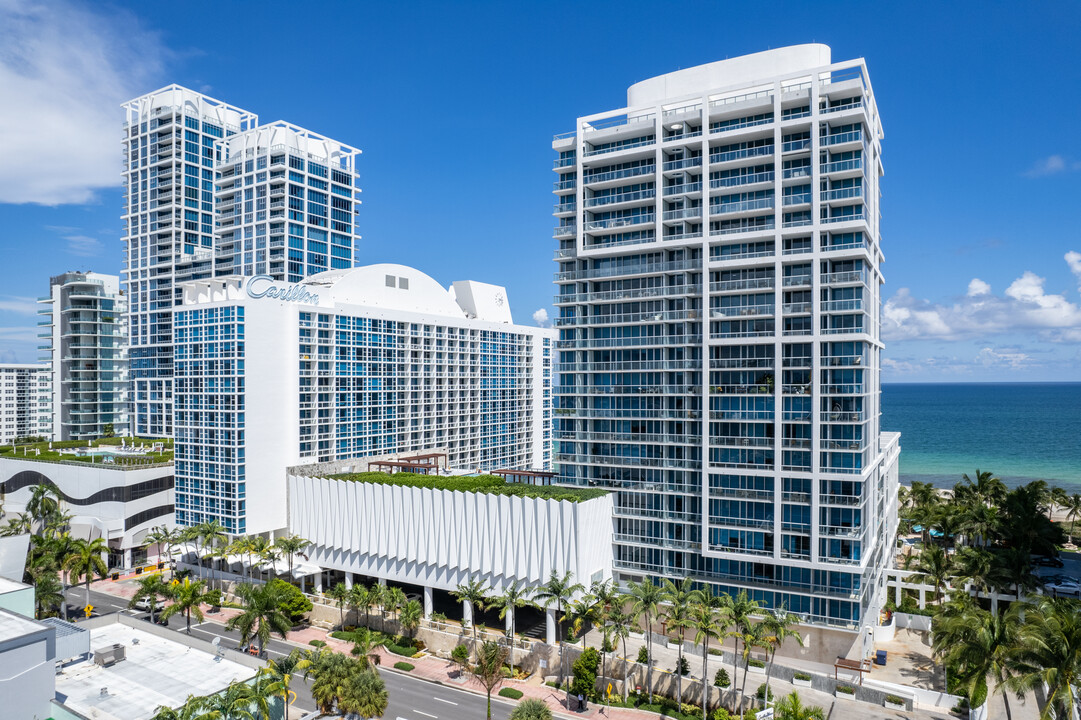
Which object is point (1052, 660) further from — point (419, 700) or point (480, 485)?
point (480, 485)

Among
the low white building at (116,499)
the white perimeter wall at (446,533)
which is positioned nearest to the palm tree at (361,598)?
the white perimeter wall at (446,533)

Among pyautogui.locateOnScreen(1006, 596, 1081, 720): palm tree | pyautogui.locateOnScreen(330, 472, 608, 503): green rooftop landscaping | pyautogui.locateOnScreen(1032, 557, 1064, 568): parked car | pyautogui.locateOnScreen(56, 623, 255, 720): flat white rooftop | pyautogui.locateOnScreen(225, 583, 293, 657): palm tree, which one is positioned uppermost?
pyautogui.locateOnScreen(330, 472, 608, 503): green rooftop landscaping

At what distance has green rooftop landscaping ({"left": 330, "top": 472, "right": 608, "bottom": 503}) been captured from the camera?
6512 cm

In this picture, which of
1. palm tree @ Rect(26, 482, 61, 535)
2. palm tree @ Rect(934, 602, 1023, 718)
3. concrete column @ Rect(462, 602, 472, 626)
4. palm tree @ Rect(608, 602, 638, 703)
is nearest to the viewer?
palm tree @ Rect(934, 602, 1023, 718)

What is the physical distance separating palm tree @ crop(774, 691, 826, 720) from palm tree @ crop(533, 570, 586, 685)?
1847 centimetres

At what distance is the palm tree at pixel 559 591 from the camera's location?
58406mm

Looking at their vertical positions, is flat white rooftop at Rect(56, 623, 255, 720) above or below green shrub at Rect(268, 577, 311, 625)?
above

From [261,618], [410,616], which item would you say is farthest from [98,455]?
[410,616]

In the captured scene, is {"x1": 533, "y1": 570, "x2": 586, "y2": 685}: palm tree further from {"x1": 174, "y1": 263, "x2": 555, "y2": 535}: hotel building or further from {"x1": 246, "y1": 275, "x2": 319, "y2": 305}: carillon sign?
{"x1": 246, "y1": 275, "x2": 319, "y2": 305}: carillon sign

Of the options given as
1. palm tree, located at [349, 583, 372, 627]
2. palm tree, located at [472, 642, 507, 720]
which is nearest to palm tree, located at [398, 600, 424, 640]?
palm tree, located at [349, 583, 372, 627]

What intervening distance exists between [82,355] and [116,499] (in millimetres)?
65710

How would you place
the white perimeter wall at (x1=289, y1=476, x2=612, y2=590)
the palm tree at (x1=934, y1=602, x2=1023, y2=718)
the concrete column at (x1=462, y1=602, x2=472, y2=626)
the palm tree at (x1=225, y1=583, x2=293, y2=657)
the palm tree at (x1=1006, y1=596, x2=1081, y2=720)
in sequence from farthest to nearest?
the concrete column at (x1=462, y1=602, x2=472, y2=626), the white perimeter wall at (x1=289, y1=476, x2=612, y2=590), the palm tree at (x1=225, y1=583, x2=293, y2=657), the palm tree at (x1=934, y1=602, x2=1023, y2=718), the palm tree at (x1=1006, y1=596, x2=1081, y2=720)

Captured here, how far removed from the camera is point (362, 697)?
141 feet

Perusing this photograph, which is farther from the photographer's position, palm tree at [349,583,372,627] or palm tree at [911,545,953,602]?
palm tree at [911,545,953,602]
